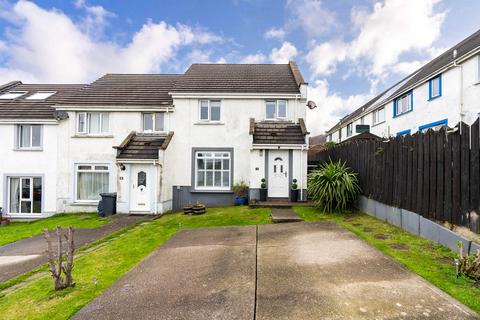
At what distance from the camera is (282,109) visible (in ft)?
45.5

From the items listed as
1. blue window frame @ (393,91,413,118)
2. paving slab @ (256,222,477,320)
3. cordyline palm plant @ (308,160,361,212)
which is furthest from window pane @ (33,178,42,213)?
blue window frame @ (393,91,413,118)

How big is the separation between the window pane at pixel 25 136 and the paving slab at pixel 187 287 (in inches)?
522

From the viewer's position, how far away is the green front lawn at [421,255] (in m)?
3.54

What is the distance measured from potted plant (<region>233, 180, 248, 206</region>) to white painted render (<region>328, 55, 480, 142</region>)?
22.8 feet

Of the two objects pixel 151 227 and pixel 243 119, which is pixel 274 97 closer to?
pixel 243 119

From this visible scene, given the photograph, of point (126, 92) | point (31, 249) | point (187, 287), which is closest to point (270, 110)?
point (126, 92)

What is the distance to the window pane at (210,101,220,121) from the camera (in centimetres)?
1382

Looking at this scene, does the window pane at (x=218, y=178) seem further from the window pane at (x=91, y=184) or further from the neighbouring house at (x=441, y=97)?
the neighbouring house at (x=441, y=97)

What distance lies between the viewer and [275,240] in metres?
6.38

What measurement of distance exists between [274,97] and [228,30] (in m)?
6.61

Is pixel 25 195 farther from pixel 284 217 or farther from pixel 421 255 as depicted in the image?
pixel 421 255

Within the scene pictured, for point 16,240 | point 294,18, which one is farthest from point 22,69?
point 294,18

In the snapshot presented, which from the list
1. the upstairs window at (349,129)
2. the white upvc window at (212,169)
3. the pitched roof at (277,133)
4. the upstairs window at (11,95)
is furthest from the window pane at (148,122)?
the upstairs window at (349,129)

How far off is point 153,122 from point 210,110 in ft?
10.7
